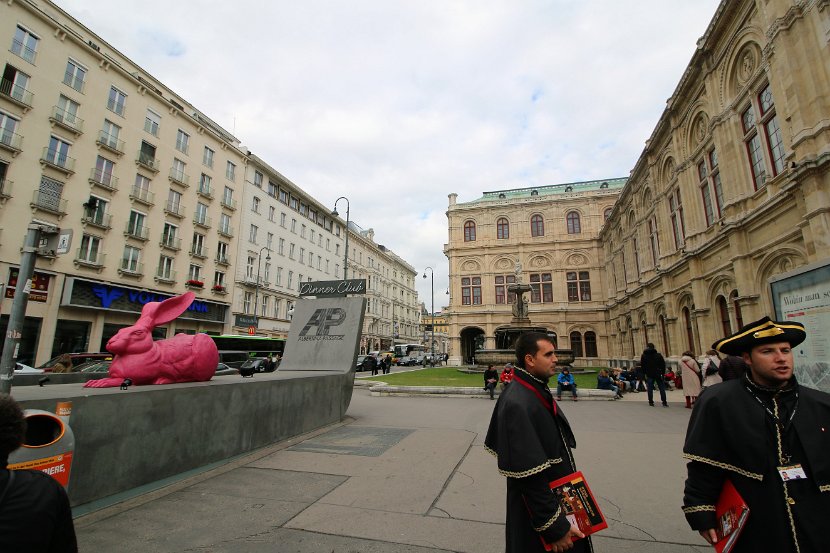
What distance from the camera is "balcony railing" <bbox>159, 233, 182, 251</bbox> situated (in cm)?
3071

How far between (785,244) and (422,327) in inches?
3529

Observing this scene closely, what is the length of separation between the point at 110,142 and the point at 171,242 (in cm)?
791

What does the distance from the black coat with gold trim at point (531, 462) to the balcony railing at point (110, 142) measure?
111 feet

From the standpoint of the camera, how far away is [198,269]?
34.1 metres

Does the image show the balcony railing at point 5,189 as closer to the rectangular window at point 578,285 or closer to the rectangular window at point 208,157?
the rectangular window at point 208,157

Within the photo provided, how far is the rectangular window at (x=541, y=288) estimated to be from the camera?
45.1m

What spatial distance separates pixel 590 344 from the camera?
Answer: 42.5m

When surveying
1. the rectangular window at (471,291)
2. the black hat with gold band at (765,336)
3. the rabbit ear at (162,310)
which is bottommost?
the black hat with gold band at (765,336)

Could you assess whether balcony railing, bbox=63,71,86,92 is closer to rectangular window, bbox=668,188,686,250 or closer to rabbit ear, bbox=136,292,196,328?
rabbit ear, bbox=136,292,196,328

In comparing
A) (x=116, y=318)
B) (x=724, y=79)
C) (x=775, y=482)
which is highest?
(x=724, y=79)

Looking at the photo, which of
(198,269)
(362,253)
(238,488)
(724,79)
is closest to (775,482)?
(238,488)

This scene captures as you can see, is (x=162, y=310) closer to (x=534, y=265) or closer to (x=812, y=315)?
(x=812, y=315)

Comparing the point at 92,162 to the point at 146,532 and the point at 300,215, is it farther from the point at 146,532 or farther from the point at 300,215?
the point at 146,532

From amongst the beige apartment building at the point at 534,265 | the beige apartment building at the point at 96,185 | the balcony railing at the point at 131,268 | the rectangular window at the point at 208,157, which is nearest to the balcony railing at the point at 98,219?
the beige apartment building at the point at 96,185
